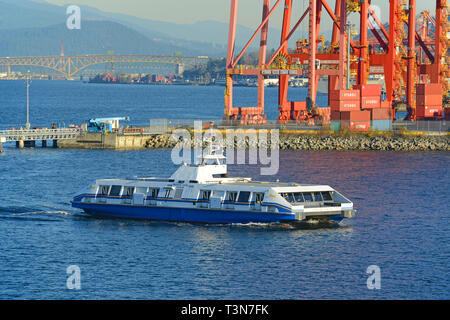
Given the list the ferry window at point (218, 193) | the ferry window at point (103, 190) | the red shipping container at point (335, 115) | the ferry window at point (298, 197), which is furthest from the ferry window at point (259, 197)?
the red shipping container at point (335, 115)

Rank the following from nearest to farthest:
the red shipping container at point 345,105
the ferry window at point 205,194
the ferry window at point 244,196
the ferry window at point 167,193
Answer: the ferry window at point 244,196 → the ferry window at point 205,194 → the ferry window at point 167,193 → the red shipping container at point 345,105

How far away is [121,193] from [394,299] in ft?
71.6

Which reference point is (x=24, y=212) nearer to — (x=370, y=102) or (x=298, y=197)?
(x=298, y=197)

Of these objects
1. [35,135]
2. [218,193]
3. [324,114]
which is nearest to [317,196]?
[218,193]

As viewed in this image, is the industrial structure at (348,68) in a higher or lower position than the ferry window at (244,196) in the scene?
higher

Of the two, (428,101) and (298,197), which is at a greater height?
(428,101)

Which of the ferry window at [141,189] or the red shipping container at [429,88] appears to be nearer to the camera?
the ferry window at [141,189]

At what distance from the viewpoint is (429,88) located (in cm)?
11681

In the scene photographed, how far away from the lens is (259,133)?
104 meters

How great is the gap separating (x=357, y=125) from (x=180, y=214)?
57.1 m

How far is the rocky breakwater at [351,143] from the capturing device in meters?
102

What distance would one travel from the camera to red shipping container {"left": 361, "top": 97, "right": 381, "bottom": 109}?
112 meters

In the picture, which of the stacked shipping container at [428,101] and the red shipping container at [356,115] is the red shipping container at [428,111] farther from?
the red shipping container at [356,115]
